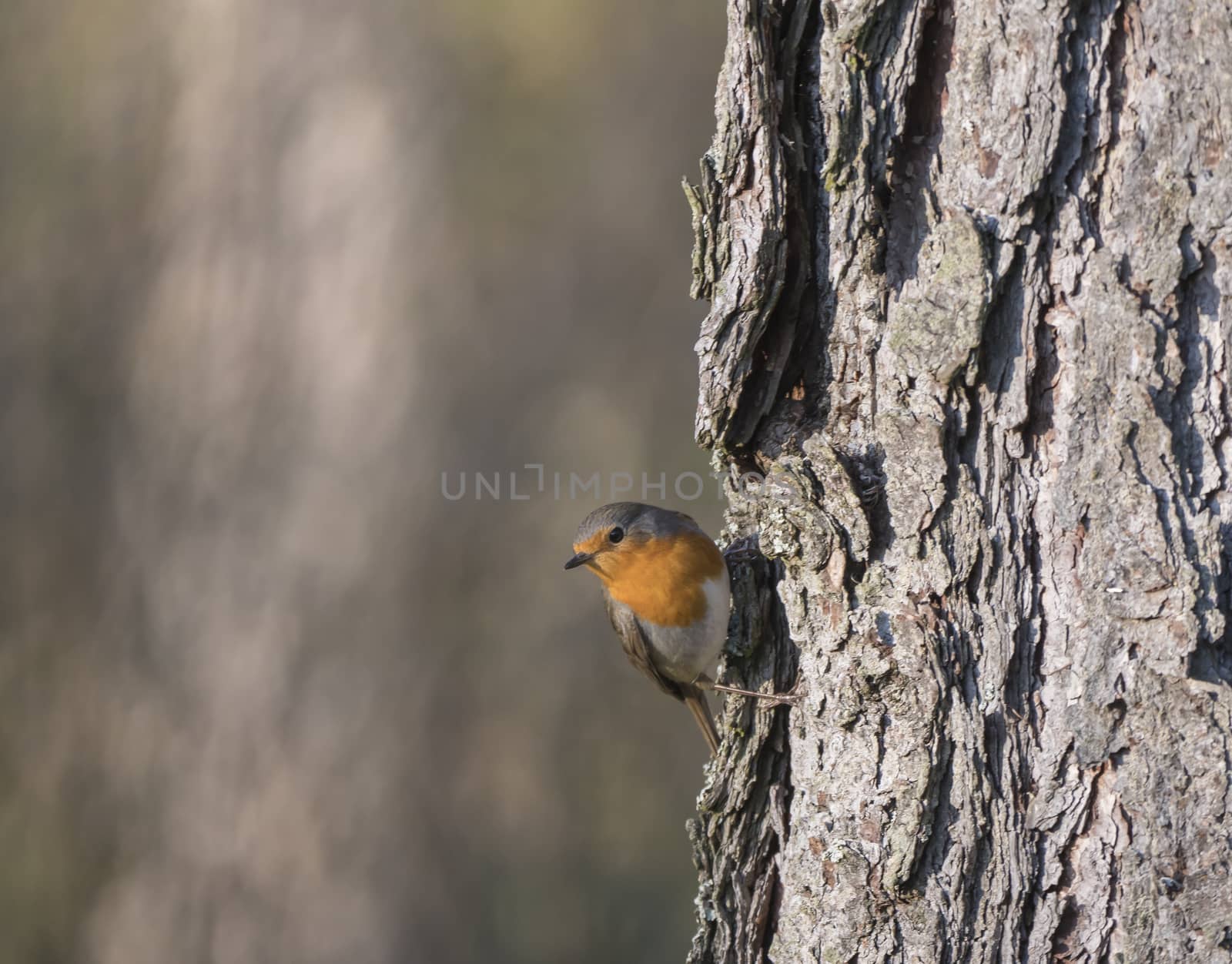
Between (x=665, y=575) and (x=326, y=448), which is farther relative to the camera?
(x=326, y=448)

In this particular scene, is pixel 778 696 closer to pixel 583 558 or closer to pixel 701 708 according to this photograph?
pixel 583 558

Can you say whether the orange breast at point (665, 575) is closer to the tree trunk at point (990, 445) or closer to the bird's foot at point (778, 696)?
the bird's foot at point (778, 696)

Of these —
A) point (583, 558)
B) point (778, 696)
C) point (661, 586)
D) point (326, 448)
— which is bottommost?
point (778, 696)

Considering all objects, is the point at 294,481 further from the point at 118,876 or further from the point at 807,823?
the point at 807,823

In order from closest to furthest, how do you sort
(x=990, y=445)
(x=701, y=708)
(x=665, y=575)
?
(x=990, y=445), (x=665, y=575), (x=701, y=708)

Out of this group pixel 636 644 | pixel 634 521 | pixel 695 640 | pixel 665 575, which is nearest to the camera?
pixel 695 640

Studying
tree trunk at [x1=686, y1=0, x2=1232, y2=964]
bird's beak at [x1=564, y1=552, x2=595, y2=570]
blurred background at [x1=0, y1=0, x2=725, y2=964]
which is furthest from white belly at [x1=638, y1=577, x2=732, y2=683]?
blurred background at [x1=0, y1=0, x2=725, y2=964]

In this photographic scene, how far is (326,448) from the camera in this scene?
6.30m

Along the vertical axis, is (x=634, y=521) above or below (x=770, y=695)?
above

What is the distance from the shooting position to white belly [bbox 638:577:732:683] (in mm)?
3650

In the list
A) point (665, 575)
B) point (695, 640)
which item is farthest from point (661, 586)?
point (695, 640)

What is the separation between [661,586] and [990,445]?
1.95 m

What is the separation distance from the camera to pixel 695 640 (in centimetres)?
394

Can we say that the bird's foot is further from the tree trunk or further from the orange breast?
the orange breast
